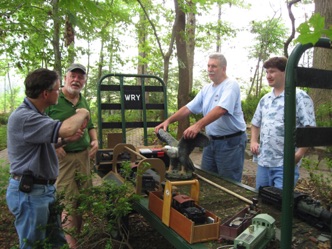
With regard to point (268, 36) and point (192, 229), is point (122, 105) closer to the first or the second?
point (192, 229)

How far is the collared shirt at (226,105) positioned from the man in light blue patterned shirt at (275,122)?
0.36 meters

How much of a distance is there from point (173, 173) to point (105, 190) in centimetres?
99

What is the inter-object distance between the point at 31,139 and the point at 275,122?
6.77 ft

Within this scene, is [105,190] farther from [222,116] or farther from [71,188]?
[222,116]

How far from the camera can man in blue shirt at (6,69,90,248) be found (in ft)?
6.75

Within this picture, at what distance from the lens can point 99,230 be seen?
2365 millimetres

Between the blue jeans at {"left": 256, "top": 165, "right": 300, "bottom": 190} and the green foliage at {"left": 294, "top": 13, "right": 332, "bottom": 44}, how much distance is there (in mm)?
1799

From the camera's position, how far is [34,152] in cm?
219

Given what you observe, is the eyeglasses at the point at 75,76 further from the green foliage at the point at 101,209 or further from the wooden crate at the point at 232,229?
the wooden crate at the point at 232,229

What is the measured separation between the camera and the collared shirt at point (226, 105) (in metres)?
3.22

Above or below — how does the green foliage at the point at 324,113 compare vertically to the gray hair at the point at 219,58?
below

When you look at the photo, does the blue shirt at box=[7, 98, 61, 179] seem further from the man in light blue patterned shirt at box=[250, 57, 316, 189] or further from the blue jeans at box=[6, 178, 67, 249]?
the man in light blue patterned shirt at box=[250, 57, 316, 189]

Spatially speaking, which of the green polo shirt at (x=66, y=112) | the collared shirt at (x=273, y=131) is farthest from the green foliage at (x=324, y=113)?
the green polo shirt at (x=66, y=112)

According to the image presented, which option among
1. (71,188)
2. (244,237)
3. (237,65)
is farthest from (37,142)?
(237,65)
